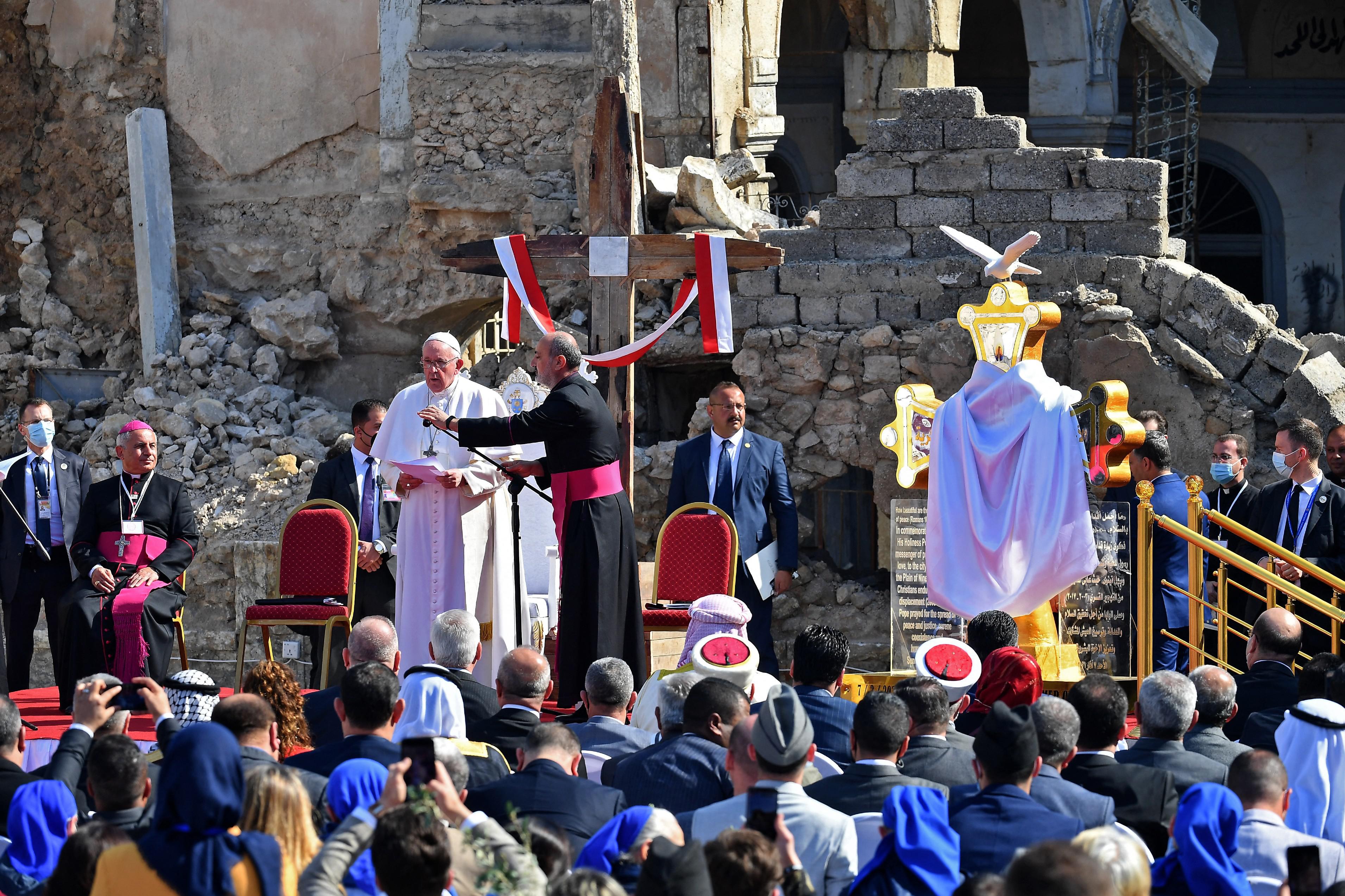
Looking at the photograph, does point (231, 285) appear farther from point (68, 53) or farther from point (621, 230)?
point (621, 230)

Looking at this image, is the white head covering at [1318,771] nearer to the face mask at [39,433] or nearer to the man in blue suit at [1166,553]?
the man in blue suit at [1166,553]

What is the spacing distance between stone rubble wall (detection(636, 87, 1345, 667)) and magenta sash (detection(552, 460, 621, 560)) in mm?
3280

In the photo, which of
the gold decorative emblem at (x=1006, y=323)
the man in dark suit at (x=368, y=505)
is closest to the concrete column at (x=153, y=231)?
the man in dark suit at (x=368, y=505)

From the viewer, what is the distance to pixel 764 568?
846cm

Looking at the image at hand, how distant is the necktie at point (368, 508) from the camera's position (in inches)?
338

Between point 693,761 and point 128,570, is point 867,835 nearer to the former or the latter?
point 693,761

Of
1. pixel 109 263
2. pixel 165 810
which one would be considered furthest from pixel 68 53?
pixel 165 810

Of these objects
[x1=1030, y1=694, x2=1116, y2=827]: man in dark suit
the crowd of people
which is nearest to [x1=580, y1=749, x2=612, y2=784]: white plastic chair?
the crowd of people

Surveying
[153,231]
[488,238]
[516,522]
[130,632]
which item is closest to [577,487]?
[516,522]

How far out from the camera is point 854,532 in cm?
1122

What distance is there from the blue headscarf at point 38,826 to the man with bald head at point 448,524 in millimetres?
3513

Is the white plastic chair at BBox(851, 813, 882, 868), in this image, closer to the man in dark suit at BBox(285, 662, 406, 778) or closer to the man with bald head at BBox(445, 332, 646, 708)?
the man in dark suit at BBox(285, 662, 406, 778)

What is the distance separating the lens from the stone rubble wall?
10.0 meters

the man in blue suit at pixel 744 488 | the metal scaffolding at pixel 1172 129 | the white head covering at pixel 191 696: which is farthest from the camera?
the metal scaffolding at pixel 1172 129
